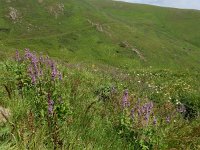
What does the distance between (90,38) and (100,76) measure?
6517 centimetres

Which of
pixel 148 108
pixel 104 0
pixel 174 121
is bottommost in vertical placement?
pixel 104 0

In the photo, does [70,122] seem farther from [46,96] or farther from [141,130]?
[141,130]

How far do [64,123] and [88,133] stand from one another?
0.55 m

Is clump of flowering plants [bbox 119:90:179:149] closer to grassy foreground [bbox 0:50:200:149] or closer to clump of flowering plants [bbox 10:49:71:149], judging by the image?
grassy foreground [bbox 0:50:200:149]

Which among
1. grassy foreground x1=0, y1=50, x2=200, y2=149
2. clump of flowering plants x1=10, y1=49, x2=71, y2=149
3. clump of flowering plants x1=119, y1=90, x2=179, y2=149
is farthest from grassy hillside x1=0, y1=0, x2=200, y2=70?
clump of flowering plants x1=119, y1=90, x2=179, y2=149

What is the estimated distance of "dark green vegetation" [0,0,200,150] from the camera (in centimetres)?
693

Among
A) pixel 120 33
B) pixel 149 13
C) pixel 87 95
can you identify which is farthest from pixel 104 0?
pixel 87 95

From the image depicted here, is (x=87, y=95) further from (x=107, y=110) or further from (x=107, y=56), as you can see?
(x=107, y=56)

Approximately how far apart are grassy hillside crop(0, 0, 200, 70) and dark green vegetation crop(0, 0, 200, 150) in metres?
0.21

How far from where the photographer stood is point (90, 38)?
82.8m

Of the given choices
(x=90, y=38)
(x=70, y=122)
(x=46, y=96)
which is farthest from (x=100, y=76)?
(x=90, y=38)

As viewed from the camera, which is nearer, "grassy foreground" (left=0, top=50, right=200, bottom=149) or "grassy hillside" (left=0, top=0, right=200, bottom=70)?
"grassy foreground" (left=0, top=50, right=200, bottom=149)

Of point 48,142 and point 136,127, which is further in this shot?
point 136,127

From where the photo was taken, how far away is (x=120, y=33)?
9288 centimetres
